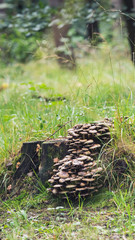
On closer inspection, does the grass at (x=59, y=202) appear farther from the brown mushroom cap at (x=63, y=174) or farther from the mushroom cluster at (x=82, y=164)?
the brown mushroom cap at (x=63, y=174)

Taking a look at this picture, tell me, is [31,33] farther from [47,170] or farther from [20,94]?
[47,170]

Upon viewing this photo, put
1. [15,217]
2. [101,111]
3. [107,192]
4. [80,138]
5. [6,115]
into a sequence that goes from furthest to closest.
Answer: [6,115] → [101,111] → [80,138] → [107,192] → [15,217]

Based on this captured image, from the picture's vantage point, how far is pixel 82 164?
275 centimetres

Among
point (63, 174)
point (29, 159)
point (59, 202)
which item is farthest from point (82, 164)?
point (29, 159)

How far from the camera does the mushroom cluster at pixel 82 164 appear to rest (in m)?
2.68

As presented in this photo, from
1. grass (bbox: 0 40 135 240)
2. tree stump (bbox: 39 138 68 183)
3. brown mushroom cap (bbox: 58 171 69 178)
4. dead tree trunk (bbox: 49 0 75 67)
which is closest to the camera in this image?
grass (bbox: 0 40 135 240)

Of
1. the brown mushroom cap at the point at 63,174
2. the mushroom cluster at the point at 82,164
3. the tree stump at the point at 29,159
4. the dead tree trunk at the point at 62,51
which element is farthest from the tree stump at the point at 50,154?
the dead tree trunk at the point at 62,51

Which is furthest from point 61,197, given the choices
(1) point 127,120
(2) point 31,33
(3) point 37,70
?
(3) point 37,70

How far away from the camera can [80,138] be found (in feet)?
9.74

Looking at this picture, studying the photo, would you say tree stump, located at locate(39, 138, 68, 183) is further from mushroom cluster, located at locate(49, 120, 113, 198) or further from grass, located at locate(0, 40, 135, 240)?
grass, located at locate(0, 40, 135, 240)

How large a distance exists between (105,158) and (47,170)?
1.90 ft

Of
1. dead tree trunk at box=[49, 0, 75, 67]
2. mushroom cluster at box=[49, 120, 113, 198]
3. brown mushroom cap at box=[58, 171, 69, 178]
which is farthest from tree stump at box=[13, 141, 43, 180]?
dead tree trunk at box=[49, 0, 75, 67]

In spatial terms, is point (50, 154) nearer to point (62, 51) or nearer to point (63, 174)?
point (63, 174)

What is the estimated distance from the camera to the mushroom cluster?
268 cm
